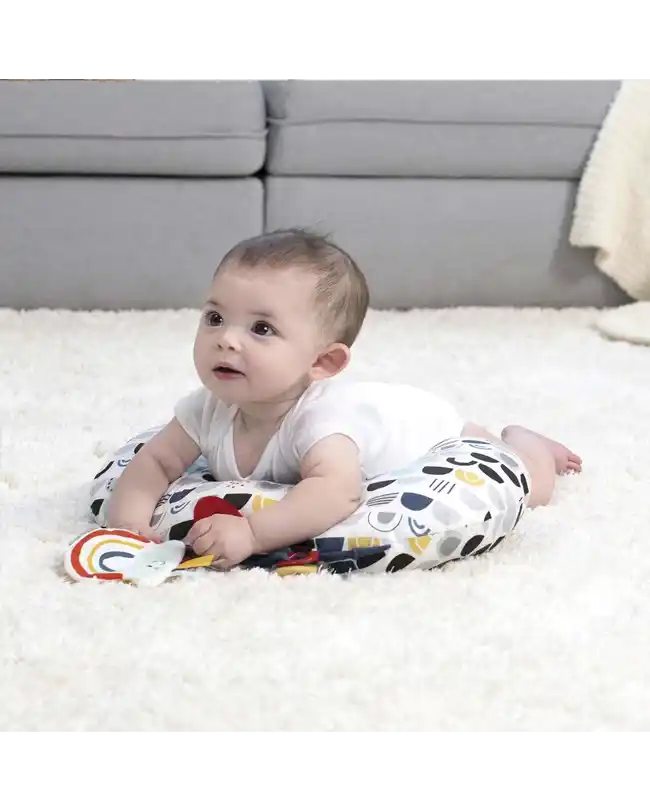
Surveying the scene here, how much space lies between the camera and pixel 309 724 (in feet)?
2.32

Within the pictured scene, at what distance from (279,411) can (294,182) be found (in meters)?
1.32

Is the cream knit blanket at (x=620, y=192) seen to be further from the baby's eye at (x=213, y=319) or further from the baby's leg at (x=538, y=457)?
the baby's eye at (x=213, y=319)

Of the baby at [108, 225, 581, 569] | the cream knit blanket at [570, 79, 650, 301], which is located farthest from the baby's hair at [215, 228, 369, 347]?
the cream knit blanket at [570, 79, 650, 301]

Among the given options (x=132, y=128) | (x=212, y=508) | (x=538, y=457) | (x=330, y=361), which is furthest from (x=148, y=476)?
(x=132, y=128)

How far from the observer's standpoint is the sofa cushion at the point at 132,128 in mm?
2189

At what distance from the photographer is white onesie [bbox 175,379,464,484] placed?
104 centimetres

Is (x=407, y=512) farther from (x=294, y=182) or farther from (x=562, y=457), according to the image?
(x=294, y=182)

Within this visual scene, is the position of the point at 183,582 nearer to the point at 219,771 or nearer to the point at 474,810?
the point at 219,771

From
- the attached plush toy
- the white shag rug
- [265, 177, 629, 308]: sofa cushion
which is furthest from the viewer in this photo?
[265, 177, 629, 308]: sofa cushion

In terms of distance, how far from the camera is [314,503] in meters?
0.97

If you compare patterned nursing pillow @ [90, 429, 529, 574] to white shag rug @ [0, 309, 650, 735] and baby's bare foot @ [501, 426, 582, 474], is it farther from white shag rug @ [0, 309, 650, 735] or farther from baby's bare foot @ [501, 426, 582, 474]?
baby's bare foot @ [501, 426, 582, 474]

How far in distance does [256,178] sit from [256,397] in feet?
4.50

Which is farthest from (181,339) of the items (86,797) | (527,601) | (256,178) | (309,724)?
(86,797)

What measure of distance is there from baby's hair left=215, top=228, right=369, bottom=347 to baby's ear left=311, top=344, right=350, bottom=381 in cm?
1
